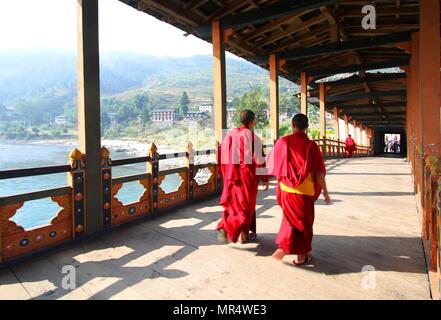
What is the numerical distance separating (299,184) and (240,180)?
0.77m

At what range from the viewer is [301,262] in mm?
2895

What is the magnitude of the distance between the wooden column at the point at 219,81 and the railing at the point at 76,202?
1658 mm

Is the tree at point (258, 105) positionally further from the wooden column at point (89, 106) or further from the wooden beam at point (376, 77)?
the wooden column at point (89, 106)

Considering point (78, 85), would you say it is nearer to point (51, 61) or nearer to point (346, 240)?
point (346, 240)

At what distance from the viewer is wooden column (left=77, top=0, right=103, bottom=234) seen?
145 inches

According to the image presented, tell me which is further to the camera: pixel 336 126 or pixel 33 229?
pixel 336 126

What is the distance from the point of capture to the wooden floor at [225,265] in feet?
7.97

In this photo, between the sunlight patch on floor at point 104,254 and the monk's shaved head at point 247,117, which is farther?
the monk's shaved head at point 247,117

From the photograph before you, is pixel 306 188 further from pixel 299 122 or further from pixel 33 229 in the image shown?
pixel 33 229

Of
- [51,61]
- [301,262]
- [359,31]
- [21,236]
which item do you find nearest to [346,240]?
[301,262]

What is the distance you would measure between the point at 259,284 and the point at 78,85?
10.2 feet

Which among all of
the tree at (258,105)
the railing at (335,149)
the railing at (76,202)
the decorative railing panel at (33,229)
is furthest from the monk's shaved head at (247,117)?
the tree at (258,105)

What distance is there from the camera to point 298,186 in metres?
2.88

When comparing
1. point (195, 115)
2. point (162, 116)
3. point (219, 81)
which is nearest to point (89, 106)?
point (219, 81)
